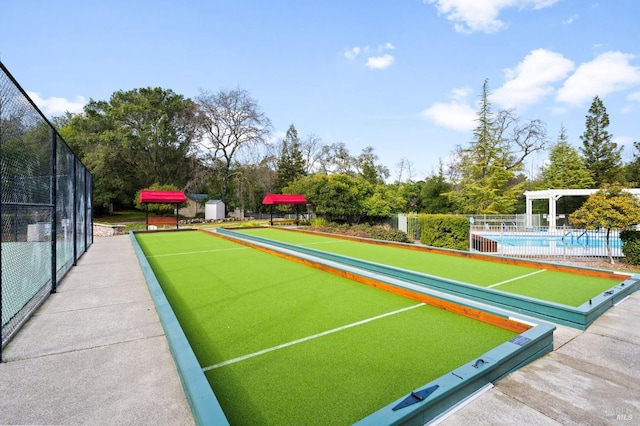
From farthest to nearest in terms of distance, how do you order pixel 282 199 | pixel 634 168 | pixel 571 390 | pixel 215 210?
pixel 215 210 → pixel 634 168 → pixel 282 199 → pixel 571 390

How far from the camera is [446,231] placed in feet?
36.2

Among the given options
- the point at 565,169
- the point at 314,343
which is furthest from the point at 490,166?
the point at 314,343

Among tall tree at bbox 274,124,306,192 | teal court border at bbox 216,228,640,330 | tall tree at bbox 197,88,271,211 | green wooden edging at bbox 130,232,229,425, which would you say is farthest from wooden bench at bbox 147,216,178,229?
tall tree at bbox 274,124,306,192

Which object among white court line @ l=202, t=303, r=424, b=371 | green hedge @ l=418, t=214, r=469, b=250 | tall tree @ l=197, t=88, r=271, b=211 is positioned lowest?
white court line @ l=202, t=303, r=424, b=371

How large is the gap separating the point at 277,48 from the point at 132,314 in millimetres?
13611

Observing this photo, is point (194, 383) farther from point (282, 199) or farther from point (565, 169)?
point (565, 169)

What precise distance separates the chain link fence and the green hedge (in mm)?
10290

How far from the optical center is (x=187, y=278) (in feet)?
18.5

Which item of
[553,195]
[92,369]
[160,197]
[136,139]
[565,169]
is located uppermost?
[136,139]

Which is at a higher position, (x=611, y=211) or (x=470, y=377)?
(x=611, y=211)

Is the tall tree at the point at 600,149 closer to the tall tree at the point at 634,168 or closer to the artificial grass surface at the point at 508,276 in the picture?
the tall tree at the point at 634,168

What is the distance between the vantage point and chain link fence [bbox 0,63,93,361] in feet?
9.86

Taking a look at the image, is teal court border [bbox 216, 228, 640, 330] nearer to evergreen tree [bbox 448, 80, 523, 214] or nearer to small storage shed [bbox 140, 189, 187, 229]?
small storage shed [bbox 140, 189, 187, 229]

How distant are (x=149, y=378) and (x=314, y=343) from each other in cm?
132
